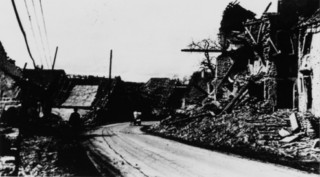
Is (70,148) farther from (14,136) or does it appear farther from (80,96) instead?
→ (80,96)

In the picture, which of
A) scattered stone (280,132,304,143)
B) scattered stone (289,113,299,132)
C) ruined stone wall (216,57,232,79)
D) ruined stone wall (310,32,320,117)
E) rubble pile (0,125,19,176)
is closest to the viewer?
rubble pile (0,125,19,176)

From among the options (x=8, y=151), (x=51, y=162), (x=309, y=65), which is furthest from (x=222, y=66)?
(x=8, y=151)

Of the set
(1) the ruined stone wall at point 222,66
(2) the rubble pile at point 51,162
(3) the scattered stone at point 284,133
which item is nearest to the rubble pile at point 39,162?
(2) the rubble pile at point 51,162

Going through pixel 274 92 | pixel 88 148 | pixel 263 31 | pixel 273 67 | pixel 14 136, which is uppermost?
pixel 263 31

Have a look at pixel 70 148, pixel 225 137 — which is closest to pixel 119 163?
pixel 70 148

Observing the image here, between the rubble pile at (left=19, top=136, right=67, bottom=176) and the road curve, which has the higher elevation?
the rubble pile at (left=19, top=136, right=67, bottom=176)

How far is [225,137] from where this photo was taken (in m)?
19.6

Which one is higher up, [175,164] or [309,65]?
[309,65]

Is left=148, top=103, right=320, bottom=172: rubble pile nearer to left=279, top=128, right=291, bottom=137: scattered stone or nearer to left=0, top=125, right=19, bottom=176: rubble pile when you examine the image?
left=279, top=128, right=291, bottom=137: scattered stone

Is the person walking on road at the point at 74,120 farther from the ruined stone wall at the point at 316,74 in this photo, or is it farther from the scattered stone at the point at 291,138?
the ruined stone wall at the point at 316,74

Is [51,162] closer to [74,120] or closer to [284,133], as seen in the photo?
[74,120]

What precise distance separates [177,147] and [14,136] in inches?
411

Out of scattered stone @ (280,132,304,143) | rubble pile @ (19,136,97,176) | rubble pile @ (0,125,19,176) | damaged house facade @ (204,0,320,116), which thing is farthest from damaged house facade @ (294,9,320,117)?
rubble pile @ (0,125,19,176)

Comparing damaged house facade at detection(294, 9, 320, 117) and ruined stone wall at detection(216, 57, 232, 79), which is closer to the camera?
damaged house facade at detection(294, 9, 320, 117)
